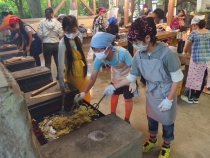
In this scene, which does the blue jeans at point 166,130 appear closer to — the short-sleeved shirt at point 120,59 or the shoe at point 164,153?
the shoe at point 164,153

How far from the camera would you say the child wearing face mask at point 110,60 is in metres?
1.88

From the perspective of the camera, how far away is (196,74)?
322 cm

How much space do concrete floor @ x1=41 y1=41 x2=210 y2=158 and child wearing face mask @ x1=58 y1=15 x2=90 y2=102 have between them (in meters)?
0.99

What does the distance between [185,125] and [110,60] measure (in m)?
1.66

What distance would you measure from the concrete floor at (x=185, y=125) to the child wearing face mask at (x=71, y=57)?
99 centimetres

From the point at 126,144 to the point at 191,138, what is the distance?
1.60 metres

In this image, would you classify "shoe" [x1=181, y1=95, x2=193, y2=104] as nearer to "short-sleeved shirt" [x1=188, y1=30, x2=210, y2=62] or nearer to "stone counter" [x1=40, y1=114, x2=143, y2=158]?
"short-sleeved shirt" [x1=188, y1=30, x2=210, y2=62]

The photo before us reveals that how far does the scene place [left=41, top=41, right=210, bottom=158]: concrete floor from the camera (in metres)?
2.23

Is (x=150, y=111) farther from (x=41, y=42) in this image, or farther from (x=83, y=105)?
(x=41, y=42)

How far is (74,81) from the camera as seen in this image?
2566 mm

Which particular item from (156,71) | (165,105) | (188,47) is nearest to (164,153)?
(165,105)

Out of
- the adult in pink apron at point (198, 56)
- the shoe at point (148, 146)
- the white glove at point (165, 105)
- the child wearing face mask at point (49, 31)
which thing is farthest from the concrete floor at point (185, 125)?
the child wearing face mask at point (49, 31)

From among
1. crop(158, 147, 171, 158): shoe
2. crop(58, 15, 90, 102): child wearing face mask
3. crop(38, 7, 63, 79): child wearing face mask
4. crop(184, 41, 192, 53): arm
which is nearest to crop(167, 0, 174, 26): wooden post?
crop(184, 41, 192, 53): arm

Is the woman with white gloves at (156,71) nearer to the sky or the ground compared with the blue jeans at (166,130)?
nearer to the sky
